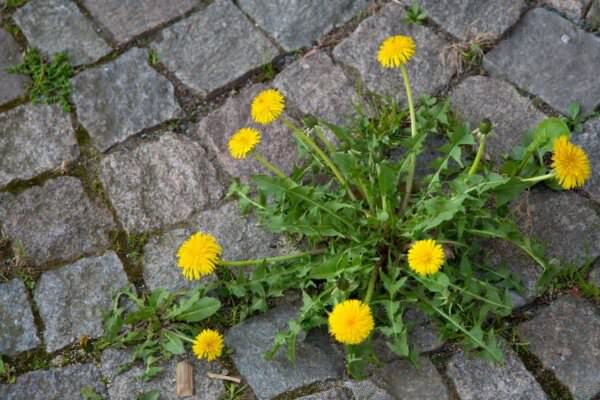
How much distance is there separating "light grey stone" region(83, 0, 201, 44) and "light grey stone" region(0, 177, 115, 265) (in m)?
0.74

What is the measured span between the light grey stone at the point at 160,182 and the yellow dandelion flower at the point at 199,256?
1.64 ft

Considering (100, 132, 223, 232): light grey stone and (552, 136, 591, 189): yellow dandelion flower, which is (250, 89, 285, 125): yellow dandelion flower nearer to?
(100, 132, 223, 232): light grey stone

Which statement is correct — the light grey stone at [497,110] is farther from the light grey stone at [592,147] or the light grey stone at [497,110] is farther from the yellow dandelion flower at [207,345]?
the yellow dandelion flower at [207,345]

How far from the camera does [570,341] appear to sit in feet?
8.30

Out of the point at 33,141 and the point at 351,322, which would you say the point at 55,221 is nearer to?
the point at 33,141

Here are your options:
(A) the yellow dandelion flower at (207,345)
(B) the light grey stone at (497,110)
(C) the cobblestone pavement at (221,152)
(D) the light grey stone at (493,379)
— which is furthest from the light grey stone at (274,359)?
(B) the light grey stone at (497,110)

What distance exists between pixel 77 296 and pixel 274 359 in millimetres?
744

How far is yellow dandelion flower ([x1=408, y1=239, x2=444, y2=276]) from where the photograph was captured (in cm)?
232

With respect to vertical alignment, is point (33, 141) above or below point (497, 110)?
above

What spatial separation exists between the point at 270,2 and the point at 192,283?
1.32m

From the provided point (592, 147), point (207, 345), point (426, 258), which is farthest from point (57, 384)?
point (592, 147)

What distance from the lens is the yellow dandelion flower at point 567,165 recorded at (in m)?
2.37

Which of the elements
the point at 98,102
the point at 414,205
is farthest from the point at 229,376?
the point at 98,102

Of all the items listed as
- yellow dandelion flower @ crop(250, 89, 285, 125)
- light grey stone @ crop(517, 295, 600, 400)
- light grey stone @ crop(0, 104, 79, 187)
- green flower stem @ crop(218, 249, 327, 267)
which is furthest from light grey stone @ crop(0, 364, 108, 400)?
light grey stone @ crop(517, 295, 600, 400)
